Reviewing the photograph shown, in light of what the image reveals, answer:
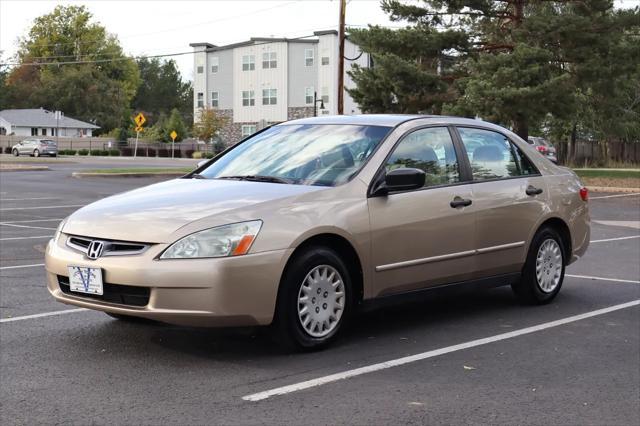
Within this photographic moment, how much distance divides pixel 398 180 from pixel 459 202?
2.74 ft

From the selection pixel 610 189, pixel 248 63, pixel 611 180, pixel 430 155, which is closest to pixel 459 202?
pixel 430 155

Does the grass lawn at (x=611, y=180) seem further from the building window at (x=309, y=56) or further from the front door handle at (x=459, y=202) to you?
the building window at (x=309, y=56)

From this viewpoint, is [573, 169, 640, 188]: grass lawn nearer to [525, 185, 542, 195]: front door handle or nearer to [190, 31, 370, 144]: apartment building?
[525, 185, 542, 195]: front door handle

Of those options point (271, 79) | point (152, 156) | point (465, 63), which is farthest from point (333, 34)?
point (465, 63)

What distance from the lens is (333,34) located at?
219 feet

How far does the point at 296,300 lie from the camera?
18.7ft

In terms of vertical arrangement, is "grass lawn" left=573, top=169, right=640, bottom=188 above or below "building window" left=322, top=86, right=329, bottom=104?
below

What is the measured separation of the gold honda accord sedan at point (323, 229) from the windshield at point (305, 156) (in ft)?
0.05

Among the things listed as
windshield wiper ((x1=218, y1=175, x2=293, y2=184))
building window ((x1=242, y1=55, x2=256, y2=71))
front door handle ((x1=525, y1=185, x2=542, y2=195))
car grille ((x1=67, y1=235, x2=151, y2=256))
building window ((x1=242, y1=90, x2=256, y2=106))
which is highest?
building window ((x1=242, y1=55, x2=256, y2=71))

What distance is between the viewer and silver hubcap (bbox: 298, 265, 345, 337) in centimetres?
578

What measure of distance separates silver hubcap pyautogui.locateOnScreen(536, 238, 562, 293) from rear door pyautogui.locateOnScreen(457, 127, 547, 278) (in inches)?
11.6

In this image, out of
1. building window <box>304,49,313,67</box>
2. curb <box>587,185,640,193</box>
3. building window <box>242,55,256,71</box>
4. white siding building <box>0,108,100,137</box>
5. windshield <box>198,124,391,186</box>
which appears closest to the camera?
windshield <box>198,124,391,186</box>

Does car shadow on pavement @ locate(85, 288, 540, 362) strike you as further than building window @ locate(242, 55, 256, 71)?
No

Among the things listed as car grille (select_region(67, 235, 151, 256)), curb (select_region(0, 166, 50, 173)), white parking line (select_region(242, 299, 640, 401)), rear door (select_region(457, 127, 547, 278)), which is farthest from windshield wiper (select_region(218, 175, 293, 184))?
curb (select_region(0, 166, 50, 173))
